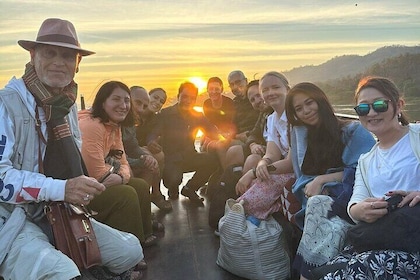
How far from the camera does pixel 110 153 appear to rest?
10.1 feet

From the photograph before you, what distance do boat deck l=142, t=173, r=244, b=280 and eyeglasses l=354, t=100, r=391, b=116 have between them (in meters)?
1.25

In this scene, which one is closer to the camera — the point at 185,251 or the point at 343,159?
the point at 343,159

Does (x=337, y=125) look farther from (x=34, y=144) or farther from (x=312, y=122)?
(x=34, y=144)

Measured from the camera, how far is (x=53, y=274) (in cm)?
167

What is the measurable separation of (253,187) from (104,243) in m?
1.16

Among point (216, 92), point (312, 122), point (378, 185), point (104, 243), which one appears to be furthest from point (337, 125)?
point (216, 92)

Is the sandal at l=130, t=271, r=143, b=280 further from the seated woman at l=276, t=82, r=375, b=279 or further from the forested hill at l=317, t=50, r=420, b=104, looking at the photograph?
the forested hill at l=317, t=50, r=420, b=104

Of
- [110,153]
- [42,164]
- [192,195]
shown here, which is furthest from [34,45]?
[192,195]

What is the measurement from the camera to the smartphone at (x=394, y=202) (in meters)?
1.83

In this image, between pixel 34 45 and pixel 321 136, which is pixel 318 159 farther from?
pixel 34 45

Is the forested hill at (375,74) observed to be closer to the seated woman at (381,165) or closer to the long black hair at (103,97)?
the seated woman at (381,165)

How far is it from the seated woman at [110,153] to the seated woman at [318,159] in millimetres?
1056

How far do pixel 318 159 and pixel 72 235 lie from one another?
144 cm

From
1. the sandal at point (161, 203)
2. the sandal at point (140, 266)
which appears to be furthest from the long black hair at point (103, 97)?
the sandal at point (161, 203)
